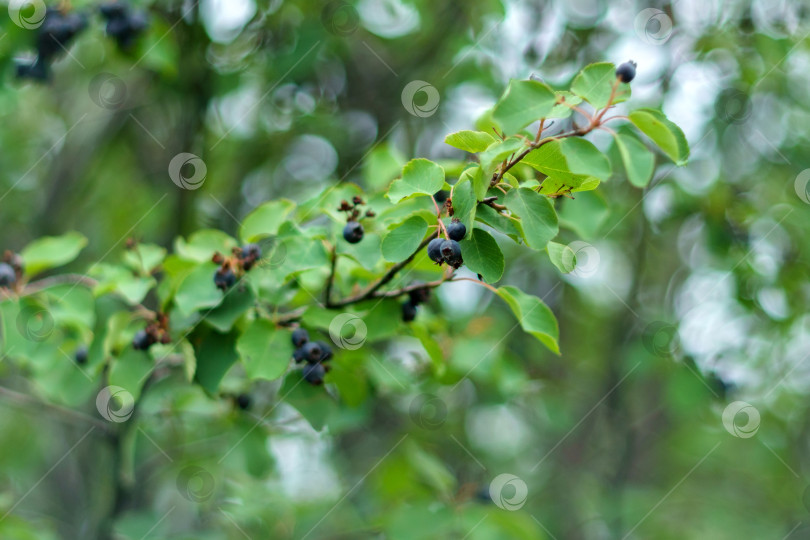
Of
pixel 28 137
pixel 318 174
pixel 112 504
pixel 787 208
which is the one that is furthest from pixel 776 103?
pixel 28 137

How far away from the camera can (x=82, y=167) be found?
4832mm

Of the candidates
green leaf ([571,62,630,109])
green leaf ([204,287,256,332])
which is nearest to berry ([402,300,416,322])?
green leaf ([204,287,256,332])

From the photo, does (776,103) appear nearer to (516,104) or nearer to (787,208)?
(787,208)

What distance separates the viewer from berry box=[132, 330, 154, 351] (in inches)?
90.4

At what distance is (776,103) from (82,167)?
463cm

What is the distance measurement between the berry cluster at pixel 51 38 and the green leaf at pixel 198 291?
5.98 ft

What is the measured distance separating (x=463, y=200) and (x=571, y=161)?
26cm

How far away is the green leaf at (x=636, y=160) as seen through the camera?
5.14 feet

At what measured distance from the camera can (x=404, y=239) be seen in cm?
179

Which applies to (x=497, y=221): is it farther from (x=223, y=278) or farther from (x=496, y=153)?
(x=223, y=278)

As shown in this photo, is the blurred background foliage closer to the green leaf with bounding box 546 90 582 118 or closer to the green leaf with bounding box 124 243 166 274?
the green leaf with bounding box 124 243 166 274

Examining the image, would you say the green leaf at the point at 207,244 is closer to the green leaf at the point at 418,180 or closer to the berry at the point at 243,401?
the berry at the point at 243,401

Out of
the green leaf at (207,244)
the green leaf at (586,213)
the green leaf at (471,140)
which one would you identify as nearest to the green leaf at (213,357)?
the green leaf at (207,244)

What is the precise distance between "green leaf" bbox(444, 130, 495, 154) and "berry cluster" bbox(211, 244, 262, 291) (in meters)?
0.80
